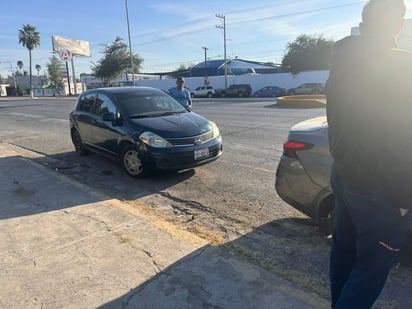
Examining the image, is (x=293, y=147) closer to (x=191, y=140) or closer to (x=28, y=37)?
(x=191, y=140)

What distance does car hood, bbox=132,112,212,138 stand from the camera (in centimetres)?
547

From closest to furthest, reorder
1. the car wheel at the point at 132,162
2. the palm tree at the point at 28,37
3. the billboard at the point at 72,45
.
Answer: the car wheel at the point at 132,162 → the billboard at the point at 72,45 → the palm tree at the point at 28,37

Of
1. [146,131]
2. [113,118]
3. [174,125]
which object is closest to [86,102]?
[113,118]

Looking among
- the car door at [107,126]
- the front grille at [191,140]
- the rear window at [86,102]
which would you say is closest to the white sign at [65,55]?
the rear window at [86,102]

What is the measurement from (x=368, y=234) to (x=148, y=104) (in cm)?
525

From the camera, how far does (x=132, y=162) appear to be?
5746 mm

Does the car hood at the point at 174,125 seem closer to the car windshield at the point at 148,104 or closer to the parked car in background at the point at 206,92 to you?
the car windshield at the point at 148,104

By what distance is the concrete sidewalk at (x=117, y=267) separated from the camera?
2494mm

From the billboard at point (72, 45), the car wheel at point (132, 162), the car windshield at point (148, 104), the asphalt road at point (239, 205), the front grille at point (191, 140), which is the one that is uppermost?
the billboard at point (72, 45)

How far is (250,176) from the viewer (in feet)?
18.8

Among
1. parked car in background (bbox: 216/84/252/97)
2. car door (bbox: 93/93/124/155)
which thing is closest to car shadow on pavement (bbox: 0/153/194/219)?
car door (bbox: 93/93/124/155)

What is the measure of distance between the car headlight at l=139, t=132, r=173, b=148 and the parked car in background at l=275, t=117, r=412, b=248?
2311mm

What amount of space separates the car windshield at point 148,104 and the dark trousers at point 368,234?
4.62 meters

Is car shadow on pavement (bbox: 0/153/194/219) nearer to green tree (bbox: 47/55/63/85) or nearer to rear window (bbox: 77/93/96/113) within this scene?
rear window (bbox: 77/93/96/113)
